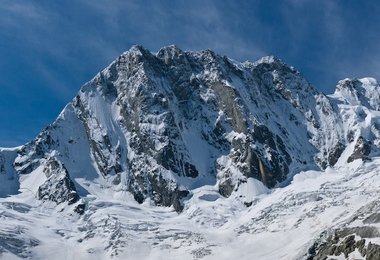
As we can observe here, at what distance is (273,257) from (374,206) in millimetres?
37482

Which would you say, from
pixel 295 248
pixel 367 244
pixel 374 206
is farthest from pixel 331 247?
pixel 295 248

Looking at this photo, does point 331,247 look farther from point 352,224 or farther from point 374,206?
point 374,206

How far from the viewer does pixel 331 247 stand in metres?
136

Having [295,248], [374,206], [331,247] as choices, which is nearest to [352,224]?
[331,247]

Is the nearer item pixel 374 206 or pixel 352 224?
pixel 352 224

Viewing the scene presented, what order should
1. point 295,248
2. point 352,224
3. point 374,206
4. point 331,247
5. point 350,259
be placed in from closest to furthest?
point 350,259, point 331,247, point 352,224, point 374,206, point 295,248

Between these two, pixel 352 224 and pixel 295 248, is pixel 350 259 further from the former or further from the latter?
pixel 295 248

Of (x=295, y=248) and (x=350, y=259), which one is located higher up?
(x=295, y=248)

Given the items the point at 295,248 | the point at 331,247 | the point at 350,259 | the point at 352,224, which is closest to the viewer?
the point at 350,259

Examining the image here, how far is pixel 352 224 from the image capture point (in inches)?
5856

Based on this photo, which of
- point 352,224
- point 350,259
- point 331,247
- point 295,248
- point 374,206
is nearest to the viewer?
point 350,259

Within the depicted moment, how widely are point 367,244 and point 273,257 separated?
73.2m

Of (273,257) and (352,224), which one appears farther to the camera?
(273,257)

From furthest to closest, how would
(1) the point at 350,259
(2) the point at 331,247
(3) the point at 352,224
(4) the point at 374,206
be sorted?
(4) the point at 374,206 → (3) the point at 352,224 → (2) the point at 331,247 → (1) the point at 350,259
